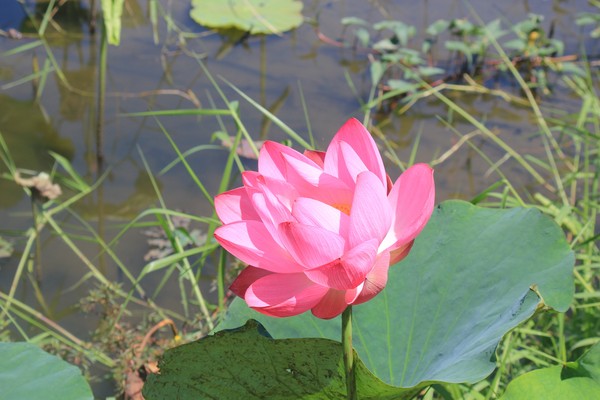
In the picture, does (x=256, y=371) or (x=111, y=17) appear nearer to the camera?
(x=256, y=371)

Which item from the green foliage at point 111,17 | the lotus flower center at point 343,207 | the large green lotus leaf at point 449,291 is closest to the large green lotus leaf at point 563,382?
the large green lotus leaf at point 449,291

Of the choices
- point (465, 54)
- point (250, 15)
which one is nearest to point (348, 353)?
point (465, 54)

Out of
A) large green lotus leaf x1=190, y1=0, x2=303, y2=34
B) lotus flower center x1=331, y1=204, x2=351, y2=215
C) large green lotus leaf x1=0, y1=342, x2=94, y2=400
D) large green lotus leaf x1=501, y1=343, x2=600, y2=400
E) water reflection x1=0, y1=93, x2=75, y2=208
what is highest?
lotus flower center x1=331, y1=204, x2=351, y2=215

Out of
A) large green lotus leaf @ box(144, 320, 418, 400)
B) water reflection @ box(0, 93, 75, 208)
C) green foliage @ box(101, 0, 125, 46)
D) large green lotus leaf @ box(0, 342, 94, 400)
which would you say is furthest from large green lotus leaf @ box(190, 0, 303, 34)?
large green lotus leaf @ box(144, 320, 418, 400)

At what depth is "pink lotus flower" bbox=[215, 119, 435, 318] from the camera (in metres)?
0.64

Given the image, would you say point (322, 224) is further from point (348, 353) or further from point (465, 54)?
point (465, 54)

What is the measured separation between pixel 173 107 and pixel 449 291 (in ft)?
5.91

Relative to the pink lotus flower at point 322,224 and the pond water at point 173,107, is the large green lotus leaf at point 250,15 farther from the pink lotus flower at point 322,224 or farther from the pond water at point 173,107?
the pink lotus flower at point 322,224

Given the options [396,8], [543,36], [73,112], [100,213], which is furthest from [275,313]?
[396,8]

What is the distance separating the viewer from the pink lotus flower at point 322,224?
637mm

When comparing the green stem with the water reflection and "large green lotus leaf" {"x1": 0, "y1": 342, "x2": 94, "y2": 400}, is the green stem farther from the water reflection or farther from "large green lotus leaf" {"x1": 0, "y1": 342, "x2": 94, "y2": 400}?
the water reflection

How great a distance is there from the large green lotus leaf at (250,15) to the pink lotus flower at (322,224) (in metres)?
2.50

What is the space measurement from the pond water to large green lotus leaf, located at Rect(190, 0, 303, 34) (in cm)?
5

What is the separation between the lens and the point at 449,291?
96 centimetres
